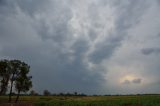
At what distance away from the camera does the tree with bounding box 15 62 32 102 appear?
101 meters

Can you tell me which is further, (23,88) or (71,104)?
(23,88)

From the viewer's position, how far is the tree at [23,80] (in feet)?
332

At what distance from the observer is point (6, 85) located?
332ft

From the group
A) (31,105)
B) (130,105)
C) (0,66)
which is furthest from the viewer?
(0,66)

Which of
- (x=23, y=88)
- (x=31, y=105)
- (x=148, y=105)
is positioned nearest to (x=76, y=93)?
(x=23, y=88)

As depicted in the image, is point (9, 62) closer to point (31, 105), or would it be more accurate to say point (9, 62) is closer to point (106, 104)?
point (31, 105)

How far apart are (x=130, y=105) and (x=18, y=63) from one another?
37.4m

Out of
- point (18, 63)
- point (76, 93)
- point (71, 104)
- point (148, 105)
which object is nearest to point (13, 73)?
point (18, 63)

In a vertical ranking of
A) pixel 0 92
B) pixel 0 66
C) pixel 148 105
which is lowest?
pixel 148 105

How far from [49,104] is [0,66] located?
24005 millimetres

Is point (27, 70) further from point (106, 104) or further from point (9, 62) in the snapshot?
point (106, 104)

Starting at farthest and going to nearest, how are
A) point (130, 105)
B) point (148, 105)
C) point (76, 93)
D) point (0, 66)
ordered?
point (76, 93)
point (0, 66)
point (130, 105)
point (148, 105)

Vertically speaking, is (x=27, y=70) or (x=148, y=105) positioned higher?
(x=27, y=70)

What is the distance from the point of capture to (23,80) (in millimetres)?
101062
